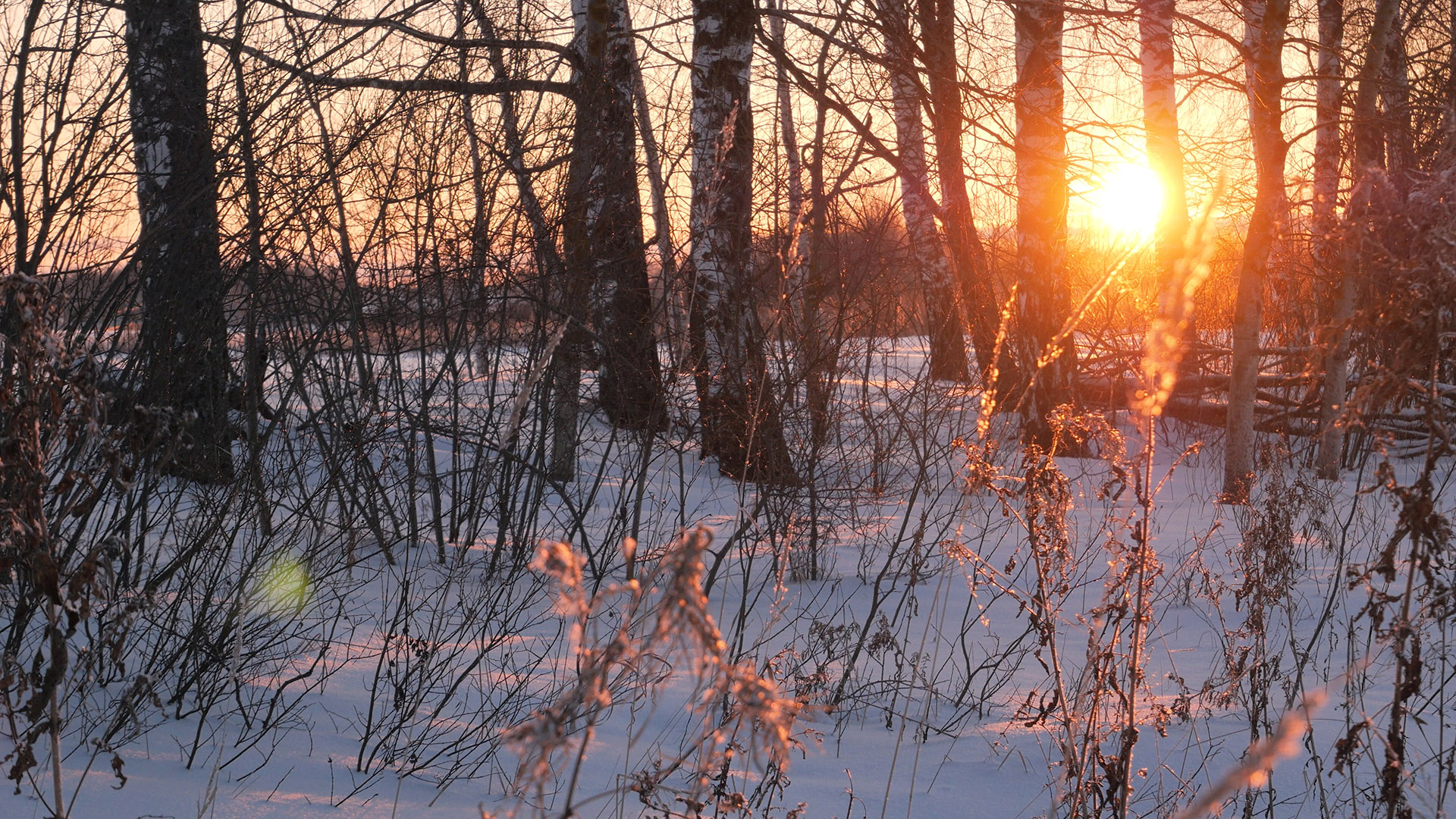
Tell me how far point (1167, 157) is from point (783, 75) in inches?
102

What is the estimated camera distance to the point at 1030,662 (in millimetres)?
4020

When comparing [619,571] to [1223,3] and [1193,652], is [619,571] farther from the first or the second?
[1223,3]

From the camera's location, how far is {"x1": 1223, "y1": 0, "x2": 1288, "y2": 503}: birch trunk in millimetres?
5918

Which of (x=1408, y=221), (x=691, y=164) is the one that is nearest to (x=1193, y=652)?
(x=1408, y=221)

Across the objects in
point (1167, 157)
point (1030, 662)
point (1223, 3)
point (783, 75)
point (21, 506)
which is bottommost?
point (1030, 662)

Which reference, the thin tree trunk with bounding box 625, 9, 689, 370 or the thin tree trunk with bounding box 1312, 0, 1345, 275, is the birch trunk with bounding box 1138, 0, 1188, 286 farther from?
the thin tree trunk with bounding box 625, 9, 689, 370

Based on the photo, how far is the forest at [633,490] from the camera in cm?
165

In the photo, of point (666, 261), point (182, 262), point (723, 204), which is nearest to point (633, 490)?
point (666, 261)

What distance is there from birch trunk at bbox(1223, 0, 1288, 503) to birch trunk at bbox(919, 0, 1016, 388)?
1.43 m

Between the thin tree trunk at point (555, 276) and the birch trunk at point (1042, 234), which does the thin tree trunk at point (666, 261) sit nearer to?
the thin tree trunk at point (555, 276)

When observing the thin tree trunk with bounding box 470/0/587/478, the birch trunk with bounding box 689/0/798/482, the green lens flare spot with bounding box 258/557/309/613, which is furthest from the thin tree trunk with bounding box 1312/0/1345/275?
the green lens flare spot with bounding box 258/557/309/613

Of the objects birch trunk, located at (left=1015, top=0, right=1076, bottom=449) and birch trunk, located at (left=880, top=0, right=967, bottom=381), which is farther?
birch trunk, located at (left=1015, top=0, right=1076, bottom=449)

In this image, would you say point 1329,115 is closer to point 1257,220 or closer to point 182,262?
point 1257,220

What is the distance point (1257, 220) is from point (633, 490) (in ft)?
14.0
